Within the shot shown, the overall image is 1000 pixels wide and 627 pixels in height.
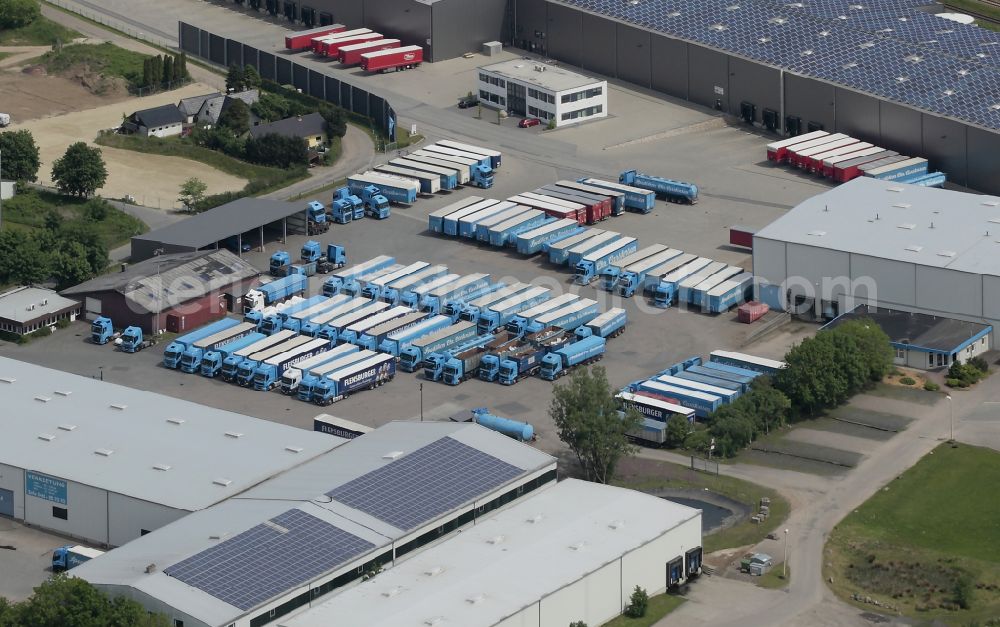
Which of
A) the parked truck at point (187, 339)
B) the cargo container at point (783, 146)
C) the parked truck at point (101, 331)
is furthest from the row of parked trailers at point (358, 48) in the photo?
the parked truck at point (101, 331)

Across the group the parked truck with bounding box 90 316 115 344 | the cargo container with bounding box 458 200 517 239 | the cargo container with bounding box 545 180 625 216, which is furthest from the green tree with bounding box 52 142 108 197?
the cargo container with bounding box 545 180 625 216

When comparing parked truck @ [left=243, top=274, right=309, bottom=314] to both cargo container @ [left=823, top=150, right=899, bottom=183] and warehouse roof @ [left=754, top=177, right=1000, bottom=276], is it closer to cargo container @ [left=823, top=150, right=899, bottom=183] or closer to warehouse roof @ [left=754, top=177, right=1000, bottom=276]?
warehouse roof @ [left=754, top=177, right=1000, bottom=276]

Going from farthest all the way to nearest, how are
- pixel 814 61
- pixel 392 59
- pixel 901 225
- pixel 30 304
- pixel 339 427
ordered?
pixel 392 59, pixel 814 61, pixel 901 225, pixel 30 304, pixel 339 427

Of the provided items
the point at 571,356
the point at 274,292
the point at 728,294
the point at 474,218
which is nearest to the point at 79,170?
the point at 274,292

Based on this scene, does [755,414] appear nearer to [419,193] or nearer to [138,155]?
[419,193]

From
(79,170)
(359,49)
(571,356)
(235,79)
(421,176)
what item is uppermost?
(359,49)

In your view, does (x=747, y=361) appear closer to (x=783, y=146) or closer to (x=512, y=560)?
(x=512, y=560)
